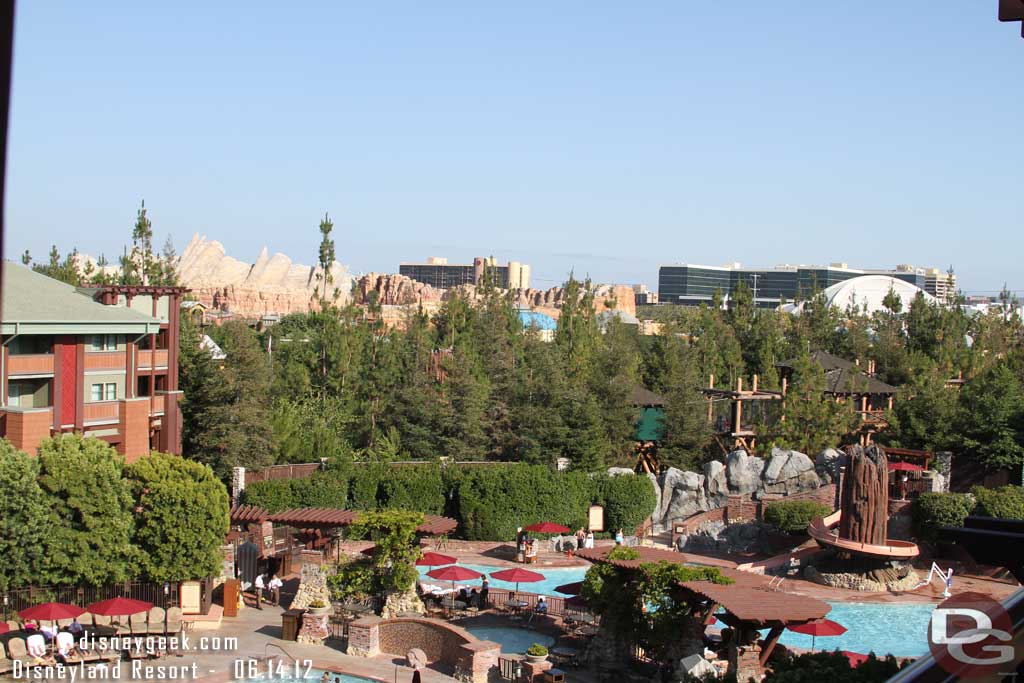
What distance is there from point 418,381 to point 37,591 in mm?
19837

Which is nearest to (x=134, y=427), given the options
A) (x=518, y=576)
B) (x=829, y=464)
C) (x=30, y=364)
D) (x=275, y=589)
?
(x=30, y=364)

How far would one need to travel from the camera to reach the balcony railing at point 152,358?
2803 centimetres

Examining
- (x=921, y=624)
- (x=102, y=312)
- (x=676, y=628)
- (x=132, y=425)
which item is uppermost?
(x=102, y=312)

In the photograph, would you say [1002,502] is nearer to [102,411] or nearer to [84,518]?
[84,518]

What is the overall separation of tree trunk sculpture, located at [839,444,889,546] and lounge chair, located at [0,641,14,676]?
19333 mm

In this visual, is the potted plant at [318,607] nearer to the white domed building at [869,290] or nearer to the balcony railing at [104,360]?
the balcony railing at [104,360]

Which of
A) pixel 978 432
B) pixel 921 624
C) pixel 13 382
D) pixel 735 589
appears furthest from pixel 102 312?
pixel 978 432

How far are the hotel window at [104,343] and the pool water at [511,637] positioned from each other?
493 inches

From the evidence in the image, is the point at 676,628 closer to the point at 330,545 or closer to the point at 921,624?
the point at 921,624

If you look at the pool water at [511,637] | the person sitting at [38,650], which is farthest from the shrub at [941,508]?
the person sitting at [38,650]

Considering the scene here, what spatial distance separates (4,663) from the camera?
1742cm

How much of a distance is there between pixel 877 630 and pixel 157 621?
15203 mm

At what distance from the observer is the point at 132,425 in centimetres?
2678

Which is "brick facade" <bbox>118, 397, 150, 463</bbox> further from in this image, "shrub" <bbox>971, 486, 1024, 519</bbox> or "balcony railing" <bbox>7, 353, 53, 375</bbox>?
"shrub" <bbox>971, 486, 1024, 519</bbox>
